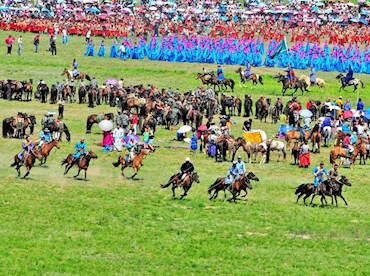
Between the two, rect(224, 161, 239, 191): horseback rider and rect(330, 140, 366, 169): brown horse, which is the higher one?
rect(224, 161, 239, 191): horseback rider

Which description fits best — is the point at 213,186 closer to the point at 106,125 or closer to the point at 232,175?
the point at 232,175

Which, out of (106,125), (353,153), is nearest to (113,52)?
(106,125)

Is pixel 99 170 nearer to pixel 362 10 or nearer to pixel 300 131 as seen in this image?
pixel 300 131

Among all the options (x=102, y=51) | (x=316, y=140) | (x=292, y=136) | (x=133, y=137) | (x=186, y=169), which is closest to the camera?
(x=186, y=169)

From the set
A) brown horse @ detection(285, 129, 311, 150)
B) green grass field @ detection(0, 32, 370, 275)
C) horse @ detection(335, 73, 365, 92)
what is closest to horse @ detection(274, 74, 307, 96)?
horse @ detection(335, 73, 365, 92)

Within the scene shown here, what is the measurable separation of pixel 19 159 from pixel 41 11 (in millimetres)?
60894

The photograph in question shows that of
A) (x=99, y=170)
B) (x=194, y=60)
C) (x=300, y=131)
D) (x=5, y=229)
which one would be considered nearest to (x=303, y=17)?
(x=194, y=60)

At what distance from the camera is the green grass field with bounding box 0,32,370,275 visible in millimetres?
29656

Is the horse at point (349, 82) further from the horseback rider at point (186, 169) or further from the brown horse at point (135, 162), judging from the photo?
the horseback rider at point (186, 169)

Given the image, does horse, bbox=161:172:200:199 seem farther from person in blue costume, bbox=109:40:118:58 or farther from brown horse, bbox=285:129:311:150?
person in blue costume, bbox=109:40:118:58

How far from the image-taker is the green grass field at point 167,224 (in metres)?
29.7

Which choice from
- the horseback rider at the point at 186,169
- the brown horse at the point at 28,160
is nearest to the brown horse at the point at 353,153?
the horseback rider at the point at 186,169

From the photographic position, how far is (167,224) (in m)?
34.1

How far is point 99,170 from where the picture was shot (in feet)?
140
